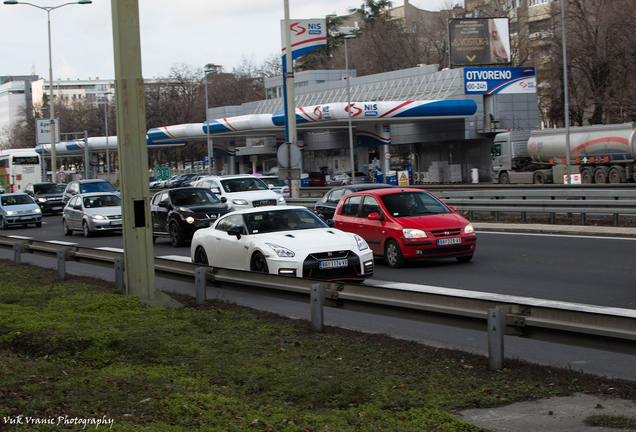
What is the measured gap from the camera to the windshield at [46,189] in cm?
4297

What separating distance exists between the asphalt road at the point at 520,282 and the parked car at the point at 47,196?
23.4 m

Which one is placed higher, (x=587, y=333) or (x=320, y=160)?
(x=320, y=160)

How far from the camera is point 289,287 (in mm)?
8141

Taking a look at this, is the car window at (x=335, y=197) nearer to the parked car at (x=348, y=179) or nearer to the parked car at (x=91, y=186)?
the parked car at (x=91, y=186)

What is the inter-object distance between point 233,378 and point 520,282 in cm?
706

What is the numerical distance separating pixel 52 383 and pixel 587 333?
13.0 ft

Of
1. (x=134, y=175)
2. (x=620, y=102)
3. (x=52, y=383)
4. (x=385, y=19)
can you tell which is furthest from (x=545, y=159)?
(x=385, y=19)

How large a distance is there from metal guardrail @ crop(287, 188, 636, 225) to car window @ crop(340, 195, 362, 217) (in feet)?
26.2

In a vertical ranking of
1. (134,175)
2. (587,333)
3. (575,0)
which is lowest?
(587,333)

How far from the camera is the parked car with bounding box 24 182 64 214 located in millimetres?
42125

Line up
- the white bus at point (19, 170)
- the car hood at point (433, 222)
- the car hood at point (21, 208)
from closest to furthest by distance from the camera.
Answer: the car hood at point (433, 222) < the car hood at point (21, 208) < the white bus at point (19, 170)

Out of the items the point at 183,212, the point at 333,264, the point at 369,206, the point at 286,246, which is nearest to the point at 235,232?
the point at 286,246

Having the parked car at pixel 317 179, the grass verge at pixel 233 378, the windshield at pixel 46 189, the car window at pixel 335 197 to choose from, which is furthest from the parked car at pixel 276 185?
the grass verge at pixel 233 378

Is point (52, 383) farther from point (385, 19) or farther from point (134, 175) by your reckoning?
point (385, 19)
